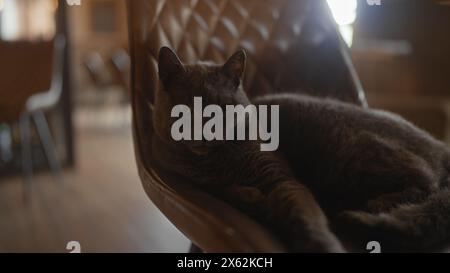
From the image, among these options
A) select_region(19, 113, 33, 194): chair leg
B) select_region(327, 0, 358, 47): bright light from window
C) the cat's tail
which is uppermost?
select_region(327, 0, 358, 47): bright light from window

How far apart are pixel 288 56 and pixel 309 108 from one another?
0.86ft

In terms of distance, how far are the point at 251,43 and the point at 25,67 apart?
1.46 meters

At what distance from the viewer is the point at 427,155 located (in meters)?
0.76

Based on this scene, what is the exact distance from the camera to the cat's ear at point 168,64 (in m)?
0.80

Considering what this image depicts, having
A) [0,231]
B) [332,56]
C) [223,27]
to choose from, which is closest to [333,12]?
[332,56]

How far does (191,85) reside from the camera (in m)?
0.80

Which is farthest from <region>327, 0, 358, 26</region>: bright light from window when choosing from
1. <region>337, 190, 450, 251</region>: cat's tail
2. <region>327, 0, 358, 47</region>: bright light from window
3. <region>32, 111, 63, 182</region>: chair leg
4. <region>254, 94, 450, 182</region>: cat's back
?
<region>32, 111, 63, 182</region>: chair leg

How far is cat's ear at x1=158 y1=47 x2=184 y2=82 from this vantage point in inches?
31.4

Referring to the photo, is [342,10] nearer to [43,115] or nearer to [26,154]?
[26,154]

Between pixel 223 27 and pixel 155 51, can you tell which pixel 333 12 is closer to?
pixel 223 27

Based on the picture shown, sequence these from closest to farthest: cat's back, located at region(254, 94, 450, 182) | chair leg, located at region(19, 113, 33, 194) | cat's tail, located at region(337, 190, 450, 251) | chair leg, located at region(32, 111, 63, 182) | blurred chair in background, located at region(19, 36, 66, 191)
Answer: cat's tail, located at region(337, 190, 450, 251), cat's back, located at region(254, 94, 450, 182), blurred chair in background, located at region(19, 36, 66, 191), chair leg, located at region(19, 113, 33, 194), chair leg, located at region(32, 111, 63, 182)

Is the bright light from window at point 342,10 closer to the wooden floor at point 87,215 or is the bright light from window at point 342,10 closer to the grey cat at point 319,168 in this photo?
the grey cat at point 319,168

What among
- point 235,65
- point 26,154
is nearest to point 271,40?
point 235,65

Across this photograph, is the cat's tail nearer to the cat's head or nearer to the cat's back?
the cat's back
